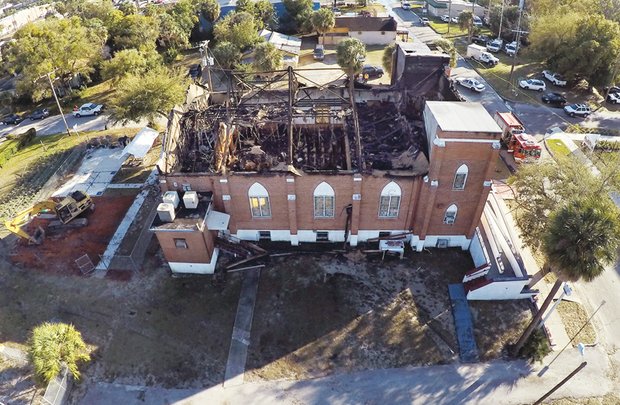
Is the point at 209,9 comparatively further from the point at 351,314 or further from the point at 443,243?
the point at 351,314

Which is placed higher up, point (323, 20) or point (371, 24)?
point (323, 20)

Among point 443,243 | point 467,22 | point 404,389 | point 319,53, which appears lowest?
point 404,389

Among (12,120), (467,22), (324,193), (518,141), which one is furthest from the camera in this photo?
(467,22)

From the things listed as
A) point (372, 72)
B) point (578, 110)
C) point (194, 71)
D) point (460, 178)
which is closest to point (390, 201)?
point (460, 178)

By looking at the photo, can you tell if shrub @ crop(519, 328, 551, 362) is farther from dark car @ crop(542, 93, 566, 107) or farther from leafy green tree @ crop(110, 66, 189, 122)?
dark car @ crop(542, 93, 566, 107)

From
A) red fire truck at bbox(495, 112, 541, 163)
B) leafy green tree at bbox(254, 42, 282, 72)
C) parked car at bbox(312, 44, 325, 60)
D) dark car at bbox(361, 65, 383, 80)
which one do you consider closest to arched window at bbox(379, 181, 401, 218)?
red fire truck at bbox(495, 112, 541, 163)
